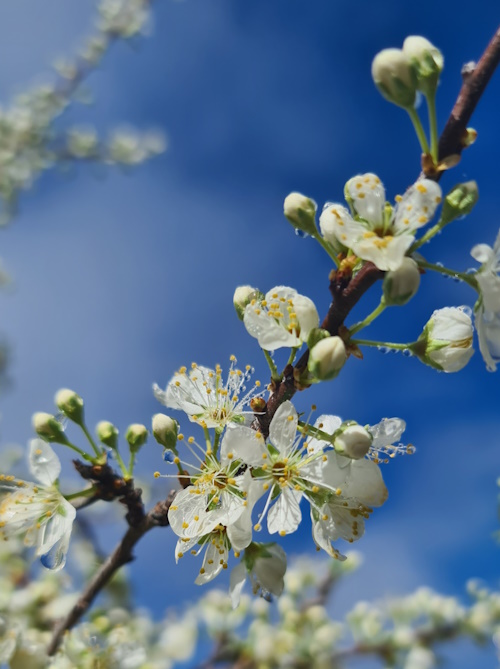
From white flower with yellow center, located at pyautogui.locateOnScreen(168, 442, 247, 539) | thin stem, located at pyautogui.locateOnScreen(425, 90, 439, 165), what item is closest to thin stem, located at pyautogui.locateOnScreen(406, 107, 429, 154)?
thin stem, located at pyautogui.locateOnScreen(425, 90, 439, 165)

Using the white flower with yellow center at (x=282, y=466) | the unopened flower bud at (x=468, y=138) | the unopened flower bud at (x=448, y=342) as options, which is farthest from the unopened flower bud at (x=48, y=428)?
the unopened flower bud at (x=468, y=138)

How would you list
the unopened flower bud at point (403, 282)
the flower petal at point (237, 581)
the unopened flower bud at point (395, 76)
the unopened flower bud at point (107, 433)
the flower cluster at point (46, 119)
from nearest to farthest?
the unopened flower bud at point (403, 282) → the unopened flower bud at point (395, 76) → the flower petal at point (237, 581) → the unopened flower bud at point (107, 433) → the flower cluster at point (46, 119)

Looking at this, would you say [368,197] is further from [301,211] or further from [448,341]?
[448,341]

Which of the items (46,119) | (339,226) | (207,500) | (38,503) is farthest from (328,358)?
(46,119)

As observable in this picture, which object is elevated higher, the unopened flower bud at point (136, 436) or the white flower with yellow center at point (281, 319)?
the white flower with yellow center at point (281, 319)

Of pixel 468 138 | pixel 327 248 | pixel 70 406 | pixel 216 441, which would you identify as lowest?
pixel 216 441

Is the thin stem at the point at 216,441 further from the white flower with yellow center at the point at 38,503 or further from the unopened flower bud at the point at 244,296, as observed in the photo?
the white flower with yellow center at the point at 38,503

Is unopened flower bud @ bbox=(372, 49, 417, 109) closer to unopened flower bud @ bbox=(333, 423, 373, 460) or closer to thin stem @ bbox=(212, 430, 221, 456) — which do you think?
unopened flower bud @ bbox=(333, 423, 373, 460)
